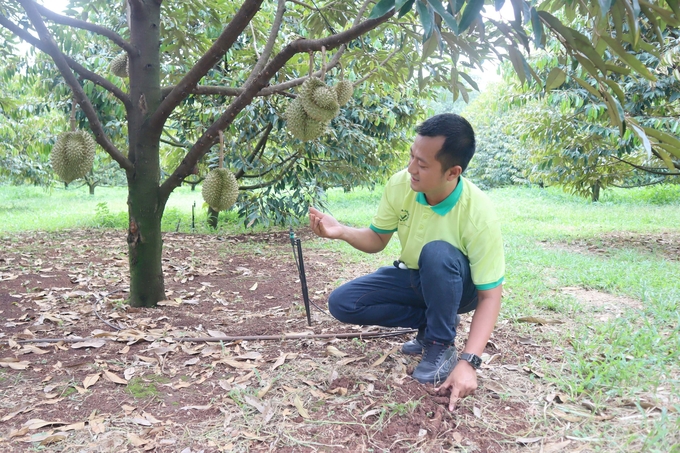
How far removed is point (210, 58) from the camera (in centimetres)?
250

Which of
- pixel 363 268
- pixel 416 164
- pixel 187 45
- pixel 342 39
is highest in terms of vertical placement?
pixel 187 45

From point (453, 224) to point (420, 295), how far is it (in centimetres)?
40

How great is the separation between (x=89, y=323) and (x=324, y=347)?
145 cm

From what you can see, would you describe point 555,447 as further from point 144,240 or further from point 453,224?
point 144,240

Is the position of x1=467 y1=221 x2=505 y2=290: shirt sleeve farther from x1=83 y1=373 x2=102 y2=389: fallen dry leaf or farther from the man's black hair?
x1=83 y1=373 x2=102 y2=389: fallen dry leaf

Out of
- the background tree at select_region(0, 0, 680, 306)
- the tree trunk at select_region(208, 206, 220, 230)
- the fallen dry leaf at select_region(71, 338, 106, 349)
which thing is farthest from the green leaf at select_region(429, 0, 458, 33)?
the tree trunk at select_region(208, 206, 220, 230)

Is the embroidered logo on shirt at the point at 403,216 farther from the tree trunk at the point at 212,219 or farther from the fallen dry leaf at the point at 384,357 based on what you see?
the tree trunk at the point at 212,219

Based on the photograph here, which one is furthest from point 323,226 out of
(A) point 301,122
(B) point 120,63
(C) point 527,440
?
(B) point 120,63

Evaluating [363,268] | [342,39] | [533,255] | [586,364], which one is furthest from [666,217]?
[342,39]

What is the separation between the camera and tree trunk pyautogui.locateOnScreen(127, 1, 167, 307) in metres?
2.91

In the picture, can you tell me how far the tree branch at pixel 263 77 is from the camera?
219 cm

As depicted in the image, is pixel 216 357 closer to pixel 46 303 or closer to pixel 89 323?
pixel 89 323

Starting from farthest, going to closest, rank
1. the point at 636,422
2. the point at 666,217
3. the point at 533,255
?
the point at 666,217 → the point at 533,255 → the point at 636,422

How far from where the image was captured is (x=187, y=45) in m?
4.11
